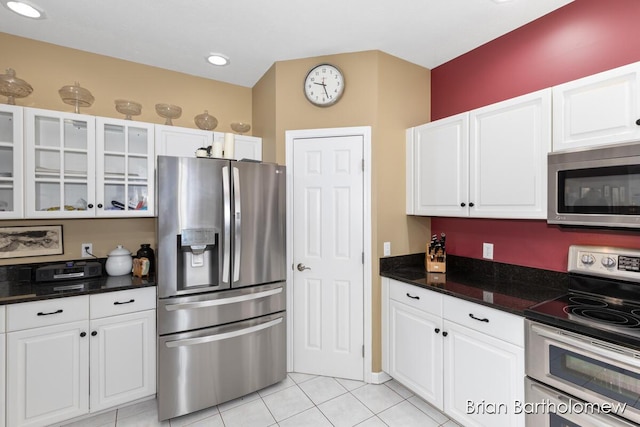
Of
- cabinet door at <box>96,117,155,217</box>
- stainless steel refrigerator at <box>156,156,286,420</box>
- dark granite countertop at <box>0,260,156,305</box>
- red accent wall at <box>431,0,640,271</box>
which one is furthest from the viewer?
cabinet door at <box>96,117,155,217</box>

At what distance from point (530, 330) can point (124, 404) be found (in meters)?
2.72

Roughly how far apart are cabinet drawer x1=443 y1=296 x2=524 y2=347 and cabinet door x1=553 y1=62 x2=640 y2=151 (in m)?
1.03

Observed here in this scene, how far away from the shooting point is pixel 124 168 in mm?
2422

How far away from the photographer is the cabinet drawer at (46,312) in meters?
1.82

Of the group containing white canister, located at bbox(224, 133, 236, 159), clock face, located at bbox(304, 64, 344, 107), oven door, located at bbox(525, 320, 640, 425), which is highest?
clock face, located at bbox(304, 64, 344, 107)

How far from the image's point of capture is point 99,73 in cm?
257

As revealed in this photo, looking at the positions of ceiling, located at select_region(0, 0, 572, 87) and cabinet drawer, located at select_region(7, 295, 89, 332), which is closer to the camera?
cabinet drawer, located at select_region(7, 295, 89, 332)

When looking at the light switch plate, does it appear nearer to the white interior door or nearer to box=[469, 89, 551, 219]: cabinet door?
the white interior door

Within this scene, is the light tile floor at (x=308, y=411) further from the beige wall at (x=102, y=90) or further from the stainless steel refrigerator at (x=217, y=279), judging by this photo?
the beige wall at (x=102, y=90)

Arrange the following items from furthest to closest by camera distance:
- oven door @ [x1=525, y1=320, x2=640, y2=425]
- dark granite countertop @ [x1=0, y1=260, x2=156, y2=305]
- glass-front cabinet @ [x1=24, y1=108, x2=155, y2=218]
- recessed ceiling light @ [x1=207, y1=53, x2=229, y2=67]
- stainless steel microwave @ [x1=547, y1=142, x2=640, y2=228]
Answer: recessed ceiling light @ [x1=207, y1=53, x2=229, y2=67], glass-front cabinet @ [x1=24, y1=108, x2=155, y2=218], dark granite countertop @ [x1=0, y1=260, x2=156, y2=305], stainless steel microwave @ [x1=547, y1=142, x2=640, y2=228], oven door @ [x1=525, y1=320, x2=640, y2=425]

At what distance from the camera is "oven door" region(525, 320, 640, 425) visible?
124cm

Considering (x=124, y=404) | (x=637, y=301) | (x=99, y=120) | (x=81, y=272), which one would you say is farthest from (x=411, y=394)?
(x=99, y=120)

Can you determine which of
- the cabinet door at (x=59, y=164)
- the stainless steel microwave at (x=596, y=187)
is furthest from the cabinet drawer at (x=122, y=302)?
the stainless steel microwave at (x=596, y=187)

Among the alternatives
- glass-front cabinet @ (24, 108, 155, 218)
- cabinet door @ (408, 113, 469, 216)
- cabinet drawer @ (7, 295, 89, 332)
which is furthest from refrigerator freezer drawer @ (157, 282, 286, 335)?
cabinet door @ (408, 113, 469, 216)
